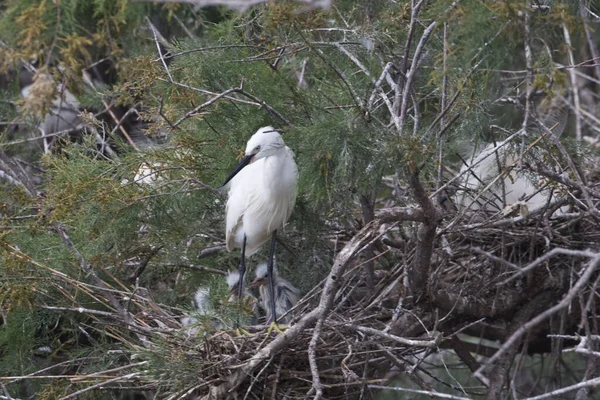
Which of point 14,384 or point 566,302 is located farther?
point 14,384

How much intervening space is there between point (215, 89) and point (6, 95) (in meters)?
1.42

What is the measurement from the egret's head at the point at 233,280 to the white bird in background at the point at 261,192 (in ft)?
0.27

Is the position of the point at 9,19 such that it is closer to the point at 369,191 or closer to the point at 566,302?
the point at 369,191

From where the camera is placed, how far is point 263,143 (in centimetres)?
278

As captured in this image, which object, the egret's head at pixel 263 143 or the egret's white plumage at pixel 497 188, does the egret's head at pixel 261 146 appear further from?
the egret's white plumage at pixel 497 188

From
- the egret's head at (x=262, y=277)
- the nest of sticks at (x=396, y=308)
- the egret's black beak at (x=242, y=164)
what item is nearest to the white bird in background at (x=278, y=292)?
the egret's head at (x=262, y=277)

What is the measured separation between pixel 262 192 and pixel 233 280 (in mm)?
471

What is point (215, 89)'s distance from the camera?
3.03 meters

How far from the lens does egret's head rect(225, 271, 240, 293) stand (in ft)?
10.5

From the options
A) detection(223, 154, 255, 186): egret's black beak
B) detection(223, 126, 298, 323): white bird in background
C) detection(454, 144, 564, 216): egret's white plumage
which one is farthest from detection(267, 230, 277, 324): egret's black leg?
detection(454, 144, 564, 216): egret's white plumage

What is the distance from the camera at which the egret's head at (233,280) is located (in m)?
3.21

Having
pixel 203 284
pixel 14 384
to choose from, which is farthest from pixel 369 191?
pixel 14 384

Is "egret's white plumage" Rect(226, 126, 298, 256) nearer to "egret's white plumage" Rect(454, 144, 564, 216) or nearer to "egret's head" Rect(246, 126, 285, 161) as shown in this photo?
"egret's head" Rect(246, 126, 285, 161)

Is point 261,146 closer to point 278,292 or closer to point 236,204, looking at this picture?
point 236,204
